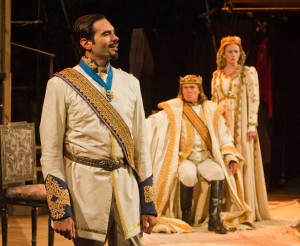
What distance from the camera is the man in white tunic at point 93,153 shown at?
288cm

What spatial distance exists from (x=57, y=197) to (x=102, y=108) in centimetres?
37

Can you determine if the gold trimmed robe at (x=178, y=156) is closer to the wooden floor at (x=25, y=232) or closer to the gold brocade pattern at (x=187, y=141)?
the gold brocade pattern at (x=187, y=141)

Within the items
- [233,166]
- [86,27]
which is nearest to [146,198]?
[86,27]

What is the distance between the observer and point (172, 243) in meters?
5.64

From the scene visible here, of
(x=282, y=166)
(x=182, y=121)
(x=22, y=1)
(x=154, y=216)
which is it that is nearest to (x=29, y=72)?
(x=22, y=1)

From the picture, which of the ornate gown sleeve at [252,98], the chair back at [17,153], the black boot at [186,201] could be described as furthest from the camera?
the ornate gown sleeve at [252,98]

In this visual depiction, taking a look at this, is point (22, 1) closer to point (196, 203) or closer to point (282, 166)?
point (282, 166)

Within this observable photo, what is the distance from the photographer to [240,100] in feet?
21.8

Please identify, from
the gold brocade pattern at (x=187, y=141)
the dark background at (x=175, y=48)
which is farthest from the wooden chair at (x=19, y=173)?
the dark background at (x=175, y=48)

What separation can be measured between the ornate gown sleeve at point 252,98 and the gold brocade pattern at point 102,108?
3.74 m

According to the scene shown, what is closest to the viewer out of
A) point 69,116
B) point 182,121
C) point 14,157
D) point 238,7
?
point 69,116

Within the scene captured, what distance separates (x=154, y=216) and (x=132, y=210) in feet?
0.38

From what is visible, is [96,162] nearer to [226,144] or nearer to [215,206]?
[215,206]

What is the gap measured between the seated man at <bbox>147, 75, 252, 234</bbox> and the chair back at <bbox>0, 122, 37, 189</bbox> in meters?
1.48
